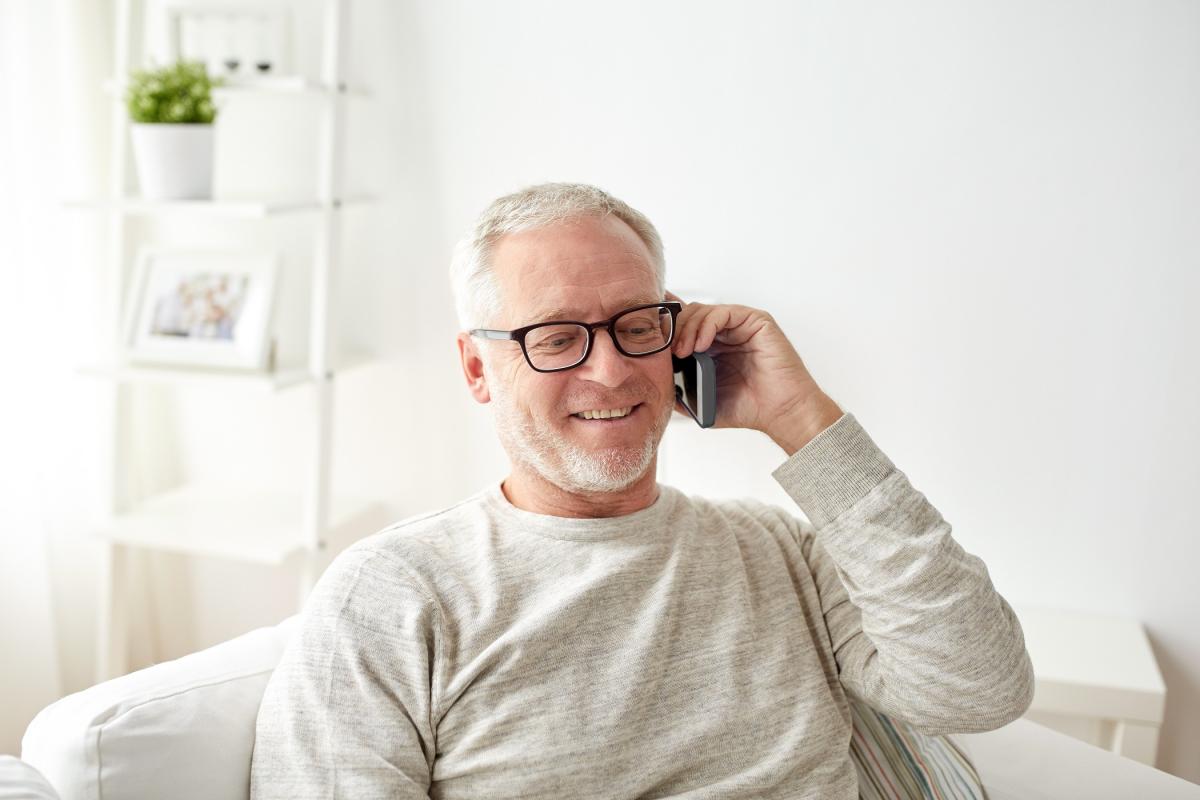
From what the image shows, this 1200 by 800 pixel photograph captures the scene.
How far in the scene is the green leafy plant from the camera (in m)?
2.40

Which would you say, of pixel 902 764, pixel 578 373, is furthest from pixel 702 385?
pixel 902 764

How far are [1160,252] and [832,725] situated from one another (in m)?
1.31

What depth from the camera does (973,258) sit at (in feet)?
7.45

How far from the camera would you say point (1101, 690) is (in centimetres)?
201

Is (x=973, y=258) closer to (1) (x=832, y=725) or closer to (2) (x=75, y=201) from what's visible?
(1) (x=832, y=725)

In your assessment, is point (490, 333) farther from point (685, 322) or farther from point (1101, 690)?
point (1101, 690)

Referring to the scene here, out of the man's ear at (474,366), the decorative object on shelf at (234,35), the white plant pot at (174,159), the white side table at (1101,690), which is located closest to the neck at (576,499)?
the man's ear at (474,366)

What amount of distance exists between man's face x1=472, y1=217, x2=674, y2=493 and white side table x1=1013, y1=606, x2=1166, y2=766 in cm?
103

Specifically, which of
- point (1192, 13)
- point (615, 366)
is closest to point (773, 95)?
point (1192, 13)

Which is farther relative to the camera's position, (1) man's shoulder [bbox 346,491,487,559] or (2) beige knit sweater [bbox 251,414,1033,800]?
(1) man's shoulder [bbox 346,491,487,559]

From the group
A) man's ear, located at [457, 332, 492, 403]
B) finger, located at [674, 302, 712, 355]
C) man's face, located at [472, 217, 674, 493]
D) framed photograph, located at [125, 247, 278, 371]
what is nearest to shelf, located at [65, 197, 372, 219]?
framed photograph, located at [125, 247, 278, 371]

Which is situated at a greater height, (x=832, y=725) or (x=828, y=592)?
(x=828, y=592)

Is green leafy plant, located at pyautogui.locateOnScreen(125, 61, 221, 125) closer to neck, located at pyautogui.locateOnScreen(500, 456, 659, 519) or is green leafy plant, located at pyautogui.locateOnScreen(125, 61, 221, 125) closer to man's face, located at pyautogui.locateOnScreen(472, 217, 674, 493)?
man's face, located at pyautogui.locateOnScreen(472, 217, 674, 493)

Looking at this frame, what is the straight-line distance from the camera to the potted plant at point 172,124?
2.40 meters
